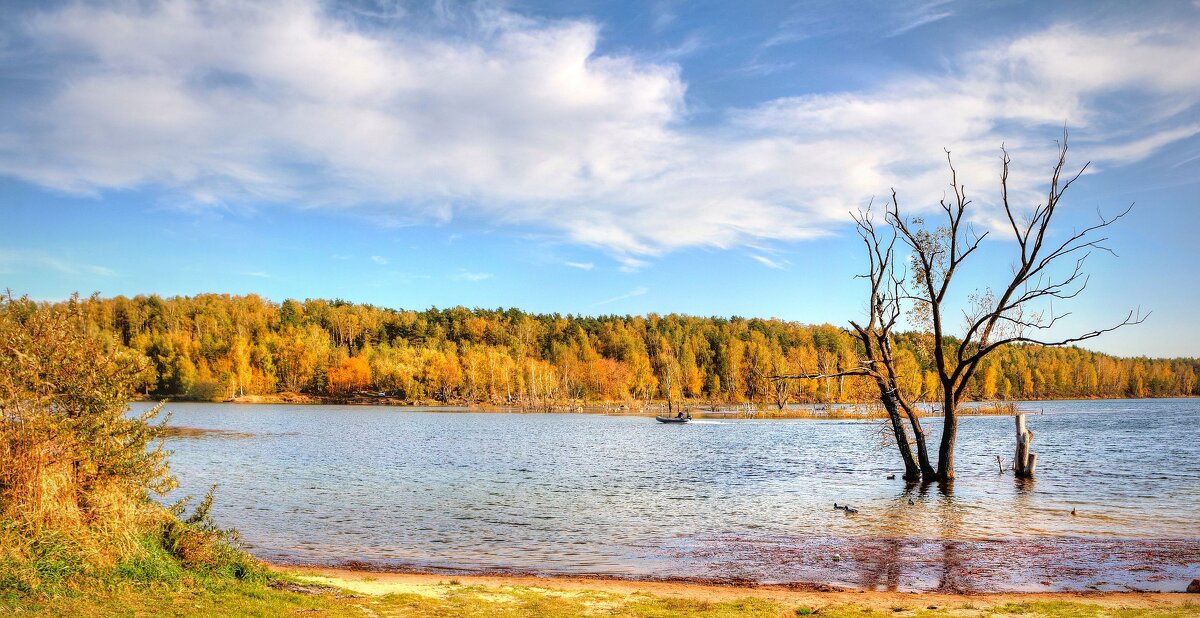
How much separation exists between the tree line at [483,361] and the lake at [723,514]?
89.1 metres

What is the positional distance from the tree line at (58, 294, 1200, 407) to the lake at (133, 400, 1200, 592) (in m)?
89.1

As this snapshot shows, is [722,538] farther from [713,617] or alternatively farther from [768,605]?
[713,617]

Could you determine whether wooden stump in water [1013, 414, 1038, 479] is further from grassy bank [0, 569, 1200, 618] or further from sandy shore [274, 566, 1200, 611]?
grassy bank [0, 569, 1200, 618]

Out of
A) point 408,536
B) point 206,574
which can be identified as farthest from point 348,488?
point 206,574

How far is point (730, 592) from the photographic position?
14.3 metres

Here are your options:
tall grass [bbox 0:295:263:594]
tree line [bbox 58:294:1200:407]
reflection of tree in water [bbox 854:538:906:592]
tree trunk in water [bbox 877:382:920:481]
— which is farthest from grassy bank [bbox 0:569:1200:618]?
tree line [bbox 58:294:1200:407]

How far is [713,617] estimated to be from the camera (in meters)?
11.5

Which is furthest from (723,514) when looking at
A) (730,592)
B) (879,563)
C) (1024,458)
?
(1024,458)

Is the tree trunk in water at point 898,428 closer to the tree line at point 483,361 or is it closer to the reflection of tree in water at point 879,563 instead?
the reflection of tree in water at point 879,563

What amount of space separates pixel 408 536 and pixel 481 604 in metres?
9.66

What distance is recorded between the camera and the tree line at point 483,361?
14675 centimetres

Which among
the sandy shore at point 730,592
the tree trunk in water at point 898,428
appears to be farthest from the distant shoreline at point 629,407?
the sandy shore at point 730,592

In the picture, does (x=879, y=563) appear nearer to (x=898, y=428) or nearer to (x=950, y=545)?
(x=950, y=545)

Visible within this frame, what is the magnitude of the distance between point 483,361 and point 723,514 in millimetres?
137911
